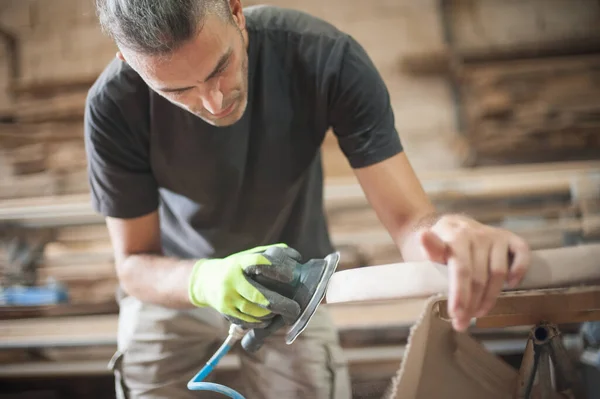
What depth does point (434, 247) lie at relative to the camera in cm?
44

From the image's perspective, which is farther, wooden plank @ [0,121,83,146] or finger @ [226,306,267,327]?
wooden plank @ [0,121,83,146]

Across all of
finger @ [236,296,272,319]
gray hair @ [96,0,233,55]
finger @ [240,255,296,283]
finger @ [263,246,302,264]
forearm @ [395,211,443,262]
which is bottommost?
finger @ [236,296,272,319]

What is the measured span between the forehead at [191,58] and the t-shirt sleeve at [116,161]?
18 cm

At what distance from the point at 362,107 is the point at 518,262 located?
45cm

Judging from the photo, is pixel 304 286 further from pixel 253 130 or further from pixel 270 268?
pixel 253 130

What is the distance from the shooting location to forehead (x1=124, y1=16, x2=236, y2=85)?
24.5 inches

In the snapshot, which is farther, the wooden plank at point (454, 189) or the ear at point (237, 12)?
the wooden plank at point (454, 189)

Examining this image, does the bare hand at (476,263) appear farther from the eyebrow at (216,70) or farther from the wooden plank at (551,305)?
the eyebrow at (216,70)

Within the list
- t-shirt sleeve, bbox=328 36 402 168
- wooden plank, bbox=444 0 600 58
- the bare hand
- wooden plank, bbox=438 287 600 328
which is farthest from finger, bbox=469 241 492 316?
wooden plank, bbox=444 0 600 58

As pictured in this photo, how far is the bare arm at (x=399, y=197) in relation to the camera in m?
0.76

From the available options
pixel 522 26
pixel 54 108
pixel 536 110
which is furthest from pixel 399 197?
pixel 54 108

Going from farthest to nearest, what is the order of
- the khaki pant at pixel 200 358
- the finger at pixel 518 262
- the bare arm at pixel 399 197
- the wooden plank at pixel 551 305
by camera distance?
1. the khaki pant at pixel 200 358
2. the bare arm at pixel 399 197
3. the wooden plank at pixel 551 305
4. the finger at pixel 518 262

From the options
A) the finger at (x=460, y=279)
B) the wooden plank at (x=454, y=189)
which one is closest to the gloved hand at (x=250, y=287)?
the finger at (x=460, y=279)

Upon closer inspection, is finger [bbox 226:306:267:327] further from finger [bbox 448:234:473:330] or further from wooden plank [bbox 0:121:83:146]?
wooden plank [bbox 0:121:83:146]
